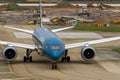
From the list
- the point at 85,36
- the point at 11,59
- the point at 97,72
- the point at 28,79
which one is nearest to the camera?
the point at 28,79

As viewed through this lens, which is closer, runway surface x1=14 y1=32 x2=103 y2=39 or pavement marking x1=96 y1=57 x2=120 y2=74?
pavement marking x1=96 y1=57 x2=120 y2=74

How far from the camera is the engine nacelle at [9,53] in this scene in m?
46.8

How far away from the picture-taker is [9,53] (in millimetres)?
46938

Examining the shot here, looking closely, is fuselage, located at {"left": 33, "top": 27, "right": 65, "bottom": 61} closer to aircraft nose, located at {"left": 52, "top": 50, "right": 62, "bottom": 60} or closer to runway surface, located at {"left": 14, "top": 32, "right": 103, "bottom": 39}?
aircraft nose, located at {"left": 52, "top": 50, "right": 62, "bottom": 60}

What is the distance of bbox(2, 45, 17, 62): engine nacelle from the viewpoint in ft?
153

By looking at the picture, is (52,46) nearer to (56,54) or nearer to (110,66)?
(56,54)

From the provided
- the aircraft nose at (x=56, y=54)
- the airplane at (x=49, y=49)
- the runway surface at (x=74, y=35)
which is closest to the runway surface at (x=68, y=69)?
the airplane at (x=49, y=49)

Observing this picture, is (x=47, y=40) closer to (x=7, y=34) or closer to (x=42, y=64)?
(x=42, y=64)

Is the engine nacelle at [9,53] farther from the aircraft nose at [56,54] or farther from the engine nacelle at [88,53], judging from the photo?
the engine nacelle at [88,53]

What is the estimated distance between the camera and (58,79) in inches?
1532

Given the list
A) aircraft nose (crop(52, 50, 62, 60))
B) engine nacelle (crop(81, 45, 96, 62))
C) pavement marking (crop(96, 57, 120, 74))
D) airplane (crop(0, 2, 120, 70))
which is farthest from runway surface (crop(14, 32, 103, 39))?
aircraft nose (crop(52, 50, 62, 60))

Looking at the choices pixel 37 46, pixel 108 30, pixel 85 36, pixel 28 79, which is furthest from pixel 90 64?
pixel 108 30

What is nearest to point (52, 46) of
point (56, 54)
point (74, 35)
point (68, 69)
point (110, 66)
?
point (56, 54)

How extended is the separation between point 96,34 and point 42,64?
34095 mm
